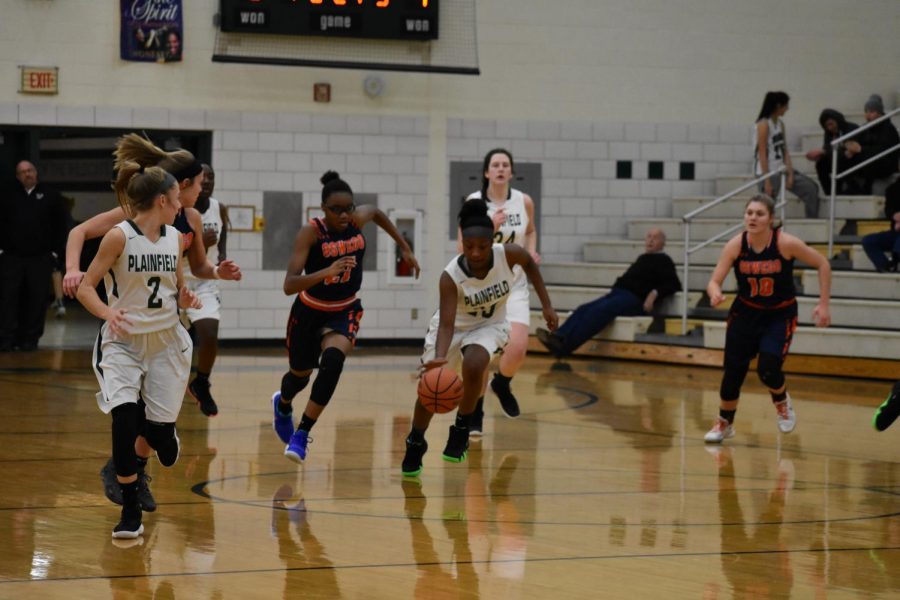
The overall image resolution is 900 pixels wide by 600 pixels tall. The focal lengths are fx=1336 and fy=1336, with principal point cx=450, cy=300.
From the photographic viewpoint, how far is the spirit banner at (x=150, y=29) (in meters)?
13.8

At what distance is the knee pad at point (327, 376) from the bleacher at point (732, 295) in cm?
671

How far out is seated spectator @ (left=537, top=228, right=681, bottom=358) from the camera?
13.5m

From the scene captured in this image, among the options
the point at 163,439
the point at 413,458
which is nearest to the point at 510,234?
the point at 413,458

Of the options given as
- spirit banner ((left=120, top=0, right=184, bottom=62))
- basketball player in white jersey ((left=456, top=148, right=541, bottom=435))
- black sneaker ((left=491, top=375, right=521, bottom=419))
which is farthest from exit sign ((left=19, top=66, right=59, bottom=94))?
black sneaker ((left=491, top=375, right=521, bottom=419))

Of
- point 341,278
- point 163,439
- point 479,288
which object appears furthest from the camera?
point 341,278

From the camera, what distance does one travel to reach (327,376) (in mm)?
7004

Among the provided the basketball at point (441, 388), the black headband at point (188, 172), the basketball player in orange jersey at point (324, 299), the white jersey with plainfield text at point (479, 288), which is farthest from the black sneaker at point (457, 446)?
the black headband at point (188, 172)

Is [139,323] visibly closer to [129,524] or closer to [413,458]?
[129,524]

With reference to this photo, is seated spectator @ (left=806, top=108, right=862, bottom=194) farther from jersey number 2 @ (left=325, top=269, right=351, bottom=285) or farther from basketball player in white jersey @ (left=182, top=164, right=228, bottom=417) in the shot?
jersey number 2 @ (left=325, top=269, right=351, bottom=285)

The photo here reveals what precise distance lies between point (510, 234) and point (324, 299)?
207 centimetres

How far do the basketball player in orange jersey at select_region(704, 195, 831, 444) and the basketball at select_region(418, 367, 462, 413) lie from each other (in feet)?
7.79

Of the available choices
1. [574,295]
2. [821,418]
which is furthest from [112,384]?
[574,295]

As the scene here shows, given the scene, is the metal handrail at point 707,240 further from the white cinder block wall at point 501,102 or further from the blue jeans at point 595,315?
the white cinder block wall at point 501,102

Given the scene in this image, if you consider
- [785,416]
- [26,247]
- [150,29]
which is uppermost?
[150,29]
